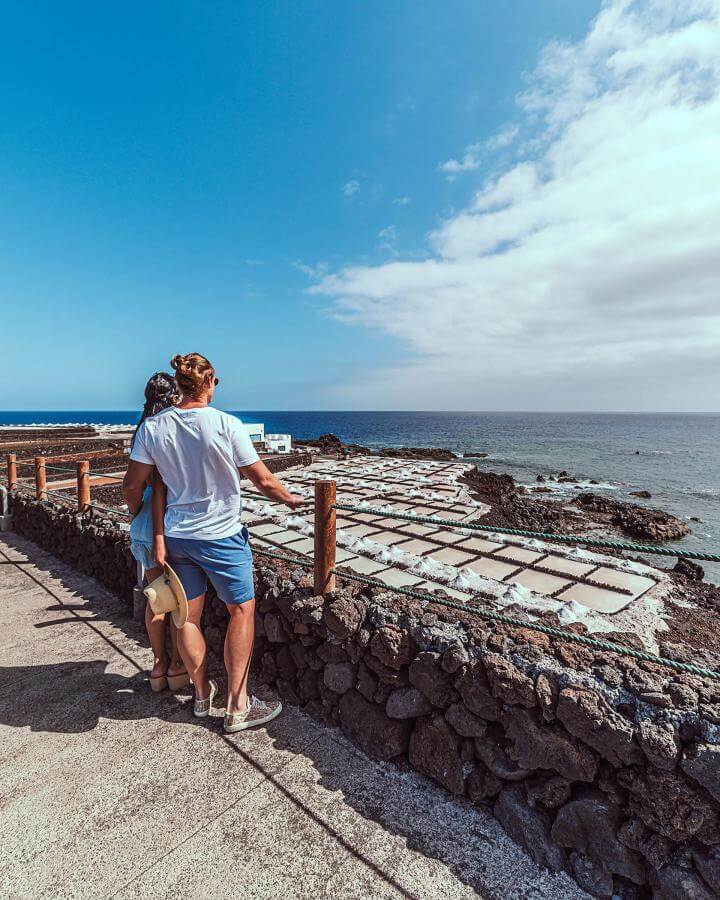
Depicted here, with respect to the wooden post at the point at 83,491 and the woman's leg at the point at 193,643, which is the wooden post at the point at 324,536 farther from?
the wooden post at the point at 83,491

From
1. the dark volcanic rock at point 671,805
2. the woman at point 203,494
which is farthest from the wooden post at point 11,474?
the dark volcanic rock at point 671,805

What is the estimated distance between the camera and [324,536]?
2572 mm

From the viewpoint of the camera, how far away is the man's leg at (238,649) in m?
2.30

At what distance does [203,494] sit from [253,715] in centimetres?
139

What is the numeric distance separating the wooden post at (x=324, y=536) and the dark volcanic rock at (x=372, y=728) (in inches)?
25.2

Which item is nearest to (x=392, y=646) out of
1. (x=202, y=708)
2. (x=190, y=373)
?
(x=202, y=708)

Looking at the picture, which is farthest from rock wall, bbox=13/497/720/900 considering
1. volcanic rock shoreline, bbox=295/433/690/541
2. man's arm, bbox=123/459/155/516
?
volcanic rock shoreline, bbox=295/433/690/541

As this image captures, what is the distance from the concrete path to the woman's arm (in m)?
1.07

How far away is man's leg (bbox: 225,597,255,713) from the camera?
7.54ft

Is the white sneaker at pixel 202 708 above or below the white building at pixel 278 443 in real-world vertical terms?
below

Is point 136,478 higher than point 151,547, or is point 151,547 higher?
point 136,478

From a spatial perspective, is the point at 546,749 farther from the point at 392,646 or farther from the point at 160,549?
the point at 160,549

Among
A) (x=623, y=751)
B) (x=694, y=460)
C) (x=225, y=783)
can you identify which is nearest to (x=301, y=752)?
(x=225, y=783)

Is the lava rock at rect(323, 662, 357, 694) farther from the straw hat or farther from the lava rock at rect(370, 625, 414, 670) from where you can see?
the straw hat
